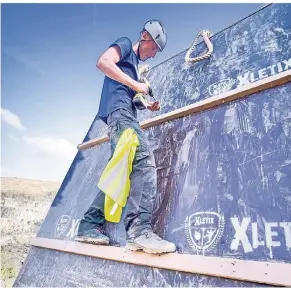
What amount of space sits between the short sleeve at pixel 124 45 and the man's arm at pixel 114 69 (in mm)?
37

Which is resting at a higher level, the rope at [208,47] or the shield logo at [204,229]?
the rope at [208,47]

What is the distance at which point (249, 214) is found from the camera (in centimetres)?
153

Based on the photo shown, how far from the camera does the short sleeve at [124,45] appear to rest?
2.26 meters

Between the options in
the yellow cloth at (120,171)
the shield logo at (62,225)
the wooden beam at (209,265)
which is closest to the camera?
the wooden beam at (209,265)

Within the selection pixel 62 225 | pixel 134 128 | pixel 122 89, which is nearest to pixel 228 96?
pixel 134 128

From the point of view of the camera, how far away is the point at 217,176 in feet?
6.04

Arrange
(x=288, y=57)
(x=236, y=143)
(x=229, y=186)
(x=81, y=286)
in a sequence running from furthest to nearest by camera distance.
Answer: (x=288, y=57) < (x=81, y=286) < (x=236, y=143) < (x=229, y=186)

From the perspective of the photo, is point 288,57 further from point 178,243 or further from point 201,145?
point 178,243

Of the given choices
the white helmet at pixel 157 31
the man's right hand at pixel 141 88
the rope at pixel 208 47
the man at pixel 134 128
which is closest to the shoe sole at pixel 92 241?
the man at pixel 134 128

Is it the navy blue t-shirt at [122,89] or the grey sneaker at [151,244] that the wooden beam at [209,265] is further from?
the navy blue t-shirt at [122,89]

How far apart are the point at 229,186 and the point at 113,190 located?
0.82 meters

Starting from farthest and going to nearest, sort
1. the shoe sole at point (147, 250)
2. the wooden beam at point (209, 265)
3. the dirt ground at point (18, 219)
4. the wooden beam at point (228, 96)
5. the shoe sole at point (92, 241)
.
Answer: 1. the dirt ground at point (18, 219)
2. the shoe sole at point (92, 241)
3. the wooden beam at point (228, 96)
4. the shoe sole at point (147, 250)
5. the wooden beam at point (209, 265)

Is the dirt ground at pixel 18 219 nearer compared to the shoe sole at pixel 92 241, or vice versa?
the shoe sole at pixel 92 241

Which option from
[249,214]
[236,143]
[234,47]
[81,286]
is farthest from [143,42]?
[81,286]
